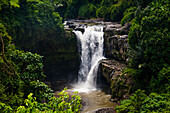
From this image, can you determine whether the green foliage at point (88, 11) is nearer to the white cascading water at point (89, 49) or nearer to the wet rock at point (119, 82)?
the white cascading water at point (89, 49)

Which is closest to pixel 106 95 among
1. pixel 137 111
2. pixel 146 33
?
pixel 137 111

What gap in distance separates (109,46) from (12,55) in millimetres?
10827

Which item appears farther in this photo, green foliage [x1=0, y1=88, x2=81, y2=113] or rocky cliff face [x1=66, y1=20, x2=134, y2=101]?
rocky cliff face [x1=66, y1=20, x2=134, y2=101]

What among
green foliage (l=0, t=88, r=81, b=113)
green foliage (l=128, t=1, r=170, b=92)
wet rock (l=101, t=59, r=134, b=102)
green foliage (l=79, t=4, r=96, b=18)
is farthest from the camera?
green foliage (l=79, t=4, r=96, b=18)

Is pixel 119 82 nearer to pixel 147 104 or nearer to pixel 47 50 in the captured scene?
pixel 147 104

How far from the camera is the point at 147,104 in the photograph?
711 cm

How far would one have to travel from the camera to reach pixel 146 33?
9.67 metres

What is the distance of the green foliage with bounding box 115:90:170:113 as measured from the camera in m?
6.67

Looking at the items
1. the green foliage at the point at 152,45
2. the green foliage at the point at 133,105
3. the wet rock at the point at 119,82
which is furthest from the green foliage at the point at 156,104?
the wet rock at the point at 119,82

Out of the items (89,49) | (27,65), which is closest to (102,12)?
(89,49)

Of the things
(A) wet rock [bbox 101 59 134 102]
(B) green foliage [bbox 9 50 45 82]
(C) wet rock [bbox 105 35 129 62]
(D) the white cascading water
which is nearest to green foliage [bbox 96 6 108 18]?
(D) the white cascading water

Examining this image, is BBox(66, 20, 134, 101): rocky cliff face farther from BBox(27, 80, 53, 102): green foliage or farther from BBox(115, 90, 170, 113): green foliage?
BBox(27, 80, 53, 102): green foliage

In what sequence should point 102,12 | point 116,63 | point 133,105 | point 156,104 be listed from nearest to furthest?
point 156,104 → point 133,105 → point 116,63 → point 102,12

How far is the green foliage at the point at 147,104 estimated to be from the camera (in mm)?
6668
